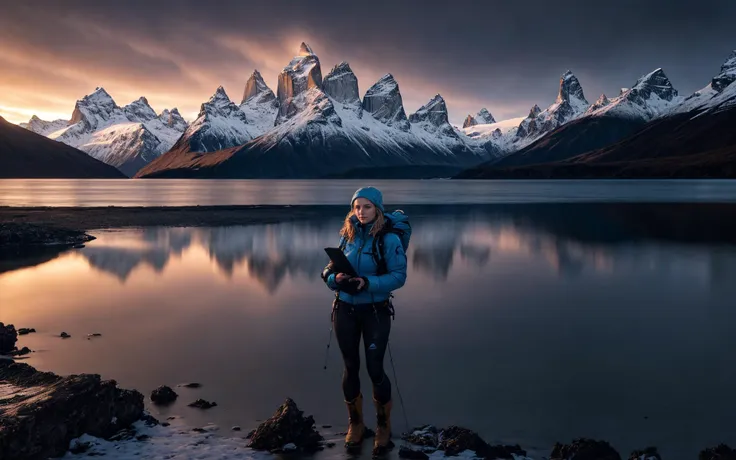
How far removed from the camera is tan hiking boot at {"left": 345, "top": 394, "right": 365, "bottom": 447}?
1018 cm

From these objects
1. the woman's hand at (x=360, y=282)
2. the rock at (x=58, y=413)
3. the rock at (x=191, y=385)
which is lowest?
the rock at (x=191, y=385)

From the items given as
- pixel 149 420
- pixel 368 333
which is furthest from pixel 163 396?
pixel 368 333

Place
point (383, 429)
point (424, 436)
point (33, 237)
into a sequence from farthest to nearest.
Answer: point (33, 237) → point (424, 436) → point (383, 429)

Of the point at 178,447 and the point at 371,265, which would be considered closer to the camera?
the point at 371,265

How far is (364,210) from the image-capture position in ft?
31.6

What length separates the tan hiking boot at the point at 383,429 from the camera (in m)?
9.90

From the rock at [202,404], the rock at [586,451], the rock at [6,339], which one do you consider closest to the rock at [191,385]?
the rock at [202,404]

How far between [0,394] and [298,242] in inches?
1248

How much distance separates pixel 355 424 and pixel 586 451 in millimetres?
3762

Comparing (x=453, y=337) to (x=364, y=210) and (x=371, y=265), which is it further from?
(x=364, y=210)

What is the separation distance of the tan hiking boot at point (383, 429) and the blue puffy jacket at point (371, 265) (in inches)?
76.4

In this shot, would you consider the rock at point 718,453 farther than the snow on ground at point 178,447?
No

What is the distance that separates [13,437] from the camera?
338 inches

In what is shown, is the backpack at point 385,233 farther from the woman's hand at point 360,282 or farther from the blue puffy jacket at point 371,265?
the woman's hand at point 360,282
